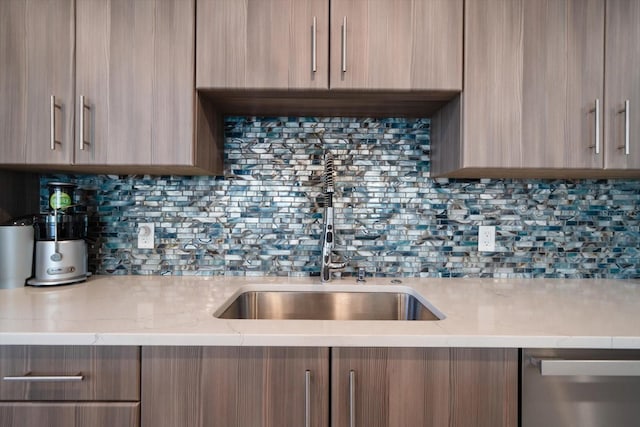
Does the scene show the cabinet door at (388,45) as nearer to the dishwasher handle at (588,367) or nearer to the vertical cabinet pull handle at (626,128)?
the vertical cabinet pull handle at (626,128)

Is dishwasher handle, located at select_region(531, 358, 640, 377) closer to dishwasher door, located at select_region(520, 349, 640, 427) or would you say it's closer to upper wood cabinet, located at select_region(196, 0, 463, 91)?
dishwasher door, located at select_region(520, 349, 640, 427)

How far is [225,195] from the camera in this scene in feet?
5.07

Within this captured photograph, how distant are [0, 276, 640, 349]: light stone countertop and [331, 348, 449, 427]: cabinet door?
4 centimetres

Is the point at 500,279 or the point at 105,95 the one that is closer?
the point at 105,95

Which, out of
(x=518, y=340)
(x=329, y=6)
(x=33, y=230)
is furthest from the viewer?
(x=33, y=230)

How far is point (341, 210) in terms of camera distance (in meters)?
1.55

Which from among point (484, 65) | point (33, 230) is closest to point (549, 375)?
point (484, 65)

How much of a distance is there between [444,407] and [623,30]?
1.43 meters

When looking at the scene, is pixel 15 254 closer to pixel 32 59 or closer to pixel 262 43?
pixel 32 59

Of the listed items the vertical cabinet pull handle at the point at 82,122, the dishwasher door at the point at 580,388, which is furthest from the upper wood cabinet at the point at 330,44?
the dishwasher door at the point at 580,388

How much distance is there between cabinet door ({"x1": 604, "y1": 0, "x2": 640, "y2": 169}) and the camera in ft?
3.96

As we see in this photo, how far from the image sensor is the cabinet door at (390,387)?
88 centimetres

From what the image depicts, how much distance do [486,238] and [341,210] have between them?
68 centimetres

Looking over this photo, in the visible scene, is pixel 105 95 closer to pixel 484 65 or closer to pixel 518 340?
pixel 484 65
